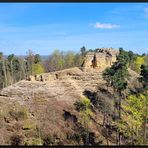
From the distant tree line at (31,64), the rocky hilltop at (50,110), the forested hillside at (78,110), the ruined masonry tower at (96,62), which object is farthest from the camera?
the distant tree line at (31,64)

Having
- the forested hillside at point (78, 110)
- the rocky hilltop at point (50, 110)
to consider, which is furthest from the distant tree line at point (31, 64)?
the forested hillside at point (78, 110)

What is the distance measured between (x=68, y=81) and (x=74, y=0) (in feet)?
66.1

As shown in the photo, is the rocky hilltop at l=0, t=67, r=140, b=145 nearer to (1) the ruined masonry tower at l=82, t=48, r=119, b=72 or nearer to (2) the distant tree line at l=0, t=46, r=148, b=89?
(1) the ruined masonry tower at l=82, t=48, r=119, b=72

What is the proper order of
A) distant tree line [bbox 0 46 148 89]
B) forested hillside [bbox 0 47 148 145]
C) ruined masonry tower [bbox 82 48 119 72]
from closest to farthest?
forested hillside [bbox 0 47 148 145], ruined masonry tower [bbox 82 48 119 72], distant tree line [bbox 0 46 148 89]

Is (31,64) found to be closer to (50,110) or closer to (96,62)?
(96,62)

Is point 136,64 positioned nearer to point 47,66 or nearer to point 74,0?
point 47,66

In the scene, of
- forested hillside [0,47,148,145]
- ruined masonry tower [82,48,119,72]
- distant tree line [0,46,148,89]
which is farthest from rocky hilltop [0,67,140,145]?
distant tree line [0,46,148,89]

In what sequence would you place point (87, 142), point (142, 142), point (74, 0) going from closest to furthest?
point (74, 0)
point (142, 142)
point (87, 142)

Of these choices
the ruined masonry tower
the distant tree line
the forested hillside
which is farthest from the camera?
the distant tree line

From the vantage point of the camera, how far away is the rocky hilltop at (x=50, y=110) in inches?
882

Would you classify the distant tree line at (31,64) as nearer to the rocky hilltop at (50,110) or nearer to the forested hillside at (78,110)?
the rocky hilltop at (50,110)

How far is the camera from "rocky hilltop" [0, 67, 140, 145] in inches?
882

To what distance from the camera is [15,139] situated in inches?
871

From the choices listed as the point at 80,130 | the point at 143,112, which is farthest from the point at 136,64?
the point at 143,112
